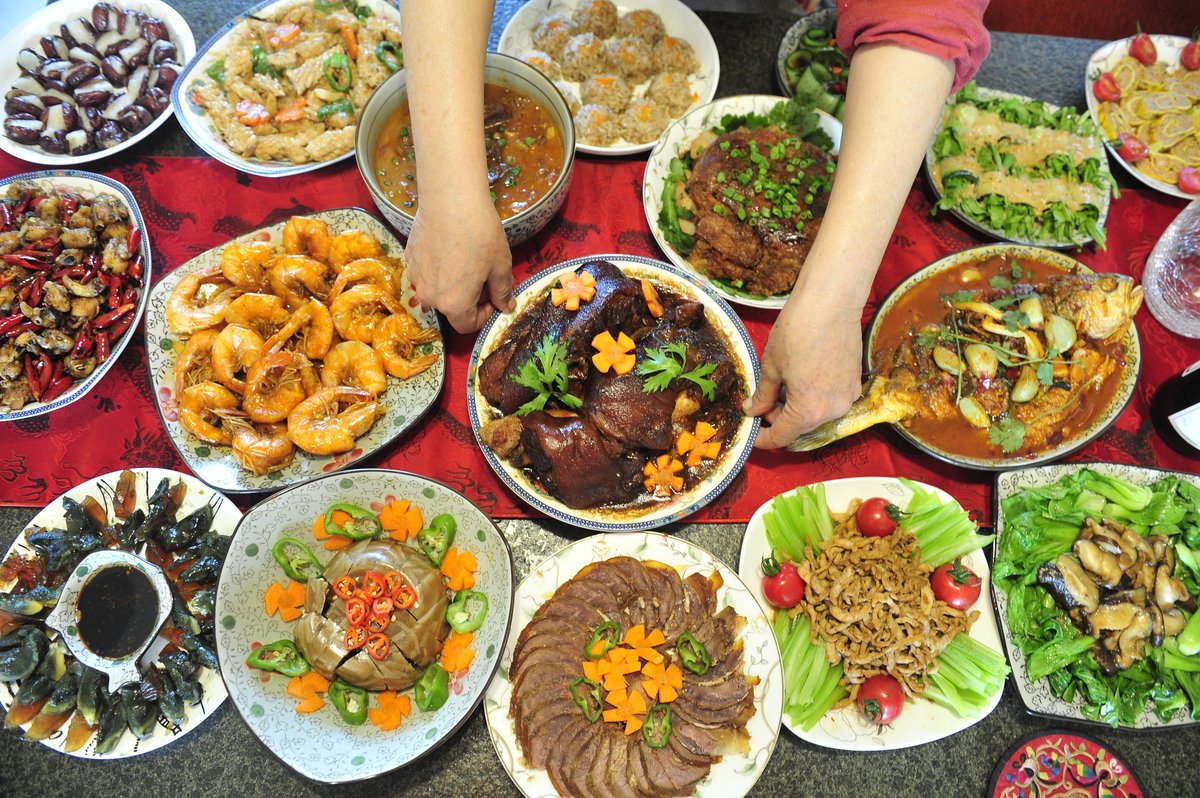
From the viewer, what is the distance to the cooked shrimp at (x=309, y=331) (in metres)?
2.68

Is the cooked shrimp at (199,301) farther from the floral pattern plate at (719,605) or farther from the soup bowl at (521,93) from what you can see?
the floral pattern plate at (719,605)

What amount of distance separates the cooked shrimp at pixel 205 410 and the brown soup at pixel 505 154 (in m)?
1.08

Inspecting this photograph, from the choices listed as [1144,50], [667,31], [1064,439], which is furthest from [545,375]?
[1144,50]

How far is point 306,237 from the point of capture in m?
2.86

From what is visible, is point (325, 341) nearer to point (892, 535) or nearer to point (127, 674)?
point (127, 674)

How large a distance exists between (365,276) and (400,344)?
360mm

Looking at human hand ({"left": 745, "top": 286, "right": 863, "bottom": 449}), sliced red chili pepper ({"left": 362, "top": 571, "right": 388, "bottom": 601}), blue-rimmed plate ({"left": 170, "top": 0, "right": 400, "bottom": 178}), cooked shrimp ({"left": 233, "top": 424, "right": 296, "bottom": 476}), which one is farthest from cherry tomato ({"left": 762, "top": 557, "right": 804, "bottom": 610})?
blue-rimmed plate ({"left": 170, "top": 0, "right": 400, "bottom": 178})

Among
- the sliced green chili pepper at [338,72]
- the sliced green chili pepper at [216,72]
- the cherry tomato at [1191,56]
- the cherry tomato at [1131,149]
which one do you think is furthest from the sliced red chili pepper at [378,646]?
the cherry tomato at [1191,56]

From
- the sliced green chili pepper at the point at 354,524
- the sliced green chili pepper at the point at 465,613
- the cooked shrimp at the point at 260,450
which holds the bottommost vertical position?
the sliced green chili pepper at the point at 465,613

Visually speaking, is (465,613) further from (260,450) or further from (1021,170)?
(1021,170)

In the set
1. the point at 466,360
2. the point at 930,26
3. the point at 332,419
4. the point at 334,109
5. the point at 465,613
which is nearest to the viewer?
the point at 930,26

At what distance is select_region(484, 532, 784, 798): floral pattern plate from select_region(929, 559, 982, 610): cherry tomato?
0.76 m

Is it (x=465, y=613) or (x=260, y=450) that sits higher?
(x=260, y=450)

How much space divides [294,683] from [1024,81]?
4.84 m
